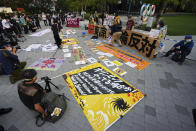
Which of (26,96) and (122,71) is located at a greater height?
(26,96)

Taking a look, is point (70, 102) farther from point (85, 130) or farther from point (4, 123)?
point (4, 123)

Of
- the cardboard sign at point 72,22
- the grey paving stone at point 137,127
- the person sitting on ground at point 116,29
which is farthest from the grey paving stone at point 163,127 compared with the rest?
the cardboard sign at point 72,22

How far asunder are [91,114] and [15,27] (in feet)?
38.4

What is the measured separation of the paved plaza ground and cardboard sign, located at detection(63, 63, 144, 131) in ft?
0.53

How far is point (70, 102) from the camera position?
3186mm

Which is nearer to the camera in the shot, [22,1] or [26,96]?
A: [26,96]

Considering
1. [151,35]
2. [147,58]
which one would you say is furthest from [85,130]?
[151,35]

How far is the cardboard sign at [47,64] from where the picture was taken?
16.4ft

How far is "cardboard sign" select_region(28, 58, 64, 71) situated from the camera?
4.98 m

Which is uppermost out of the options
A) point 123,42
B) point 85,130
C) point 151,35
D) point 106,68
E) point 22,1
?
point 22,1

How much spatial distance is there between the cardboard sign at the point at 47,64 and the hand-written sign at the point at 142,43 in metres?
5.19

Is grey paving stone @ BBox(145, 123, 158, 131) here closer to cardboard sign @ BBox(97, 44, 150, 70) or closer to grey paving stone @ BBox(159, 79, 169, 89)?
grey paving stone @ BBox(159, 79, 169, 89)

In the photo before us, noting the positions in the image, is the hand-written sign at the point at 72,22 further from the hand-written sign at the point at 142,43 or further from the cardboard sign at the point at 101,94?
the cardboard sign at the point at 101,94

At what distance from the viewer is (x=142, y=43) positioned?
6.49 m
